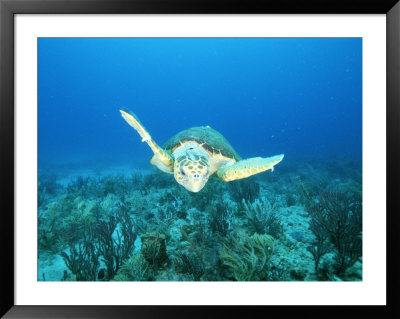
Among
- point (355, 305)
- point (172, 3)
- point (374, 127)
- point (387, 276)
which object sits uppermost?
point (172, 3)

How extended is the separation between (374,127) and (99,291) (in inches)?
72.1

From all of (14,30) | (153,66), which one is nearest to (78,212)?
(14,30)

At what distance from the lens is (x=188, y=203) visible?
9.52 ft

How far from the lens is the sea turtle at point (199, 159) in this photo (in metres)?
2.03

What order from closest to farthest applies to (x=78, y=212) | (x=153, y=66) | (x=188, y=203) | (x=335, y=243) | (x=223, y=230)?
(x=335, y=243) → (x=223, y=230) → (x=78, y=212) → (x=188, y=203) → (x=153, y=66)

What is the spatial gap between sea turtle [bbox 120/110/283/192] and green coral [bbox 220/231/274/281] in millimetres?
620

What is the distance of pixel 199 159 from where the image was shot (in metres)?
2.23

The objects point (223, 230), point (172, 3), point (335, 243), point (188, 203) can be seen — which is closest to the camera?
point (172, 3)

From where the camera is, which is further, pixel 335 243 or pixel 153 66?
pixel 153 66

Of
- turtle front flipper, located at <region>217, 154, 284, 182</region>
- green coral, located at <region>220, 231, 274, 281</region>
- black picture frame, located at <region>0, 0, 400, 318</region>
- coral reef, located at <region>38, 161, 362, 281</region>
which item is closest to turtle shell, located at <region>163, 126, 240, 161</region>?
turtle front flipper, located at <region>217, 154, 284, 182</region>

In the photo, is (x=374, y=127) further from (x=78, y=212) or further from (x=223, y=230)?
(x=78, y=212)

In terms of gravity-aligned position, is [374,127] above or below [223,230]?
above

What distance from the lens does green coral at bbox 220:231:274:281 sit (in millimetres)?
1456

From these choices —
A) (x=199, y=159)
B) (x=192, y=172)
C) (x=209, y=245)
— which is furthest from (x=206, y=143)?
(x=209, y=245)
